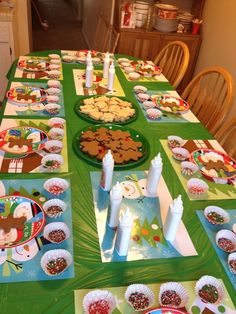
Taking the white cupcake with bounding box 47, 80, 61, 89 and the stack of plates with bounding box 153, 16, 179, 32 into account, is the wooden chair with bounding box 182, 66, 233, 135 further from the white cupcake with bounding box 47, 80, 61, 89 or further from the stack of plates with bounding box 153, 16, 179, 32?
the stack of plates with bounding box 153, 16, 179, 32

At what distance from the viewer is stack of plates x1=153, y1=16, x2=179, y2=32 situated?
3064mm

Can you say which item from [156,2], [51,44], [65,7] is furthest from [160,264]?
[65,7]

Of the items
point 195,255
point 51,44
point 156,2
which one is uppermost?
point 156,2

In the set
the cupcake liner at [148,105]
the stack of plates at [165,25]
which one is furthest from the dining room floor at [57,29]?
the cupcake liner at [148,105]

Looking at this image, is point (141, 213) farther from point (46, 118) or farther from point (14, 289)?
point (46, 118)

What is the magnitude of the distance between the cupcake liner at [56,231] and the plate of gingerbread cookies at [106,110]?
2.34 ft

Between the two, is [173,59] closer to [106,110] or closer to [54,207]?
[106,110]

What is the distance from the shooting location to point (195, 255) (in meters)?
0.97

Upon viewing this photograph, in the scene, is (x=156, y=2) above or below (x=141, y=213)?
above

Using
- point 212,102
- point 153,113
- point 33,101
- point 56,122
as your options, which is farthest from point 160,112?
point 33,101

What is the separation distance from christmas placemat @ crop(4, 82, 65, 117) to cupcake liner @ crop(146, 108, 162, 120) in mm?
454

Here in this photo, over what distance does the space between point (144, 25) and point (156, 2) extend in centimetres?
37

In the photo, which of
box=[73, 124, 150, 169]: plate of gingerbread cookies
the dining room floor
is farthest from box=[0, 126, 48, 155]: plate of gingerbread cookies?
the dining room floor

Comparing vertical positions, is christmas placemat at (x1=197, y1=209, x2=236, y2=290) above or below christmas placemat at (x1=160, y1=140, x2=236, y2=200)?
below
